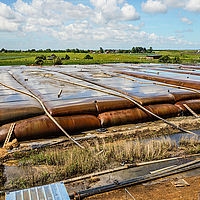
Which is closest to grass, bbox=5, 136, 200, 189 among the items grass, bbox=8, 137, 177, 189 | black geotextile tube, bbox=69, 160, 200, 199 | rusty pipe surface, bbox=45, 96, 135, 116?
grass, bbox=8, 137, 177, 189

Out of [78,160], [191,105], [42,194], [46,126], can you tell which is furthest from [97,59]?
[42,194]

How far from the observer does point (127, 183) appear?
493 cm

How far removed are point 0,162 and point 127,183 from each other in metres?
3.71

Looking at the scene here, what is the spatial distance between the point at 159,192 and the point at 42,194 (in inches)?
99.3

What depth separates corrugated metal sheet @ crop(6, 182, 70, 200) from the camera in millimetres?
3520

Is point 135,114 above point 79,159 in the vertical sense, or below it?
above

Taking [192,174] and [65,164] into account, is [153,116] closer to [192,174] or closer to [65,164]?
[192,174]

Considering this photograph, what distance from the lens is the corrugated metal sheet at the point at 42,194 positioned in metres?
3.52

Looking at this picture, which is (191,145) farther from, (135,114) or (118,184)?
(118,184)

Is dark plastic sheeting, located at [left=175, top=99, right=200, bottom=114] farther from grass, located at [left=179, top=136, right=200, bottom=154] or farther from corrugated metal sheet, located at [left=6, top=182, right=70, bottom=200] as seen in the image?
corrugated metal sheet, located at [left=6, top=182, right=70, bottom=200]

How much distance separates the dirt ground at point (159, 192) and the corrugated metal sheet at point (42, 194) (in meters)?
1.09

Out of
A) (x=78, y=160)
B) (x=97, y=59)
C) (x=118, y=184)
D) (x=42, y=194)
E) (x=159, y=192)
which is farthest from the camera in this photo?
(x=97, y=59)

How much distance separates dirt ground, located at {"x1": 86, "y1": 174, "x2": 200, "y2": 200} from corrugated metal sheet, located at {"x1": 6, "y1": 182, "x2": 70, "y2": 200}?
109 cm

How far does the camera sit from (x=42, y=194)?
11.9ft
